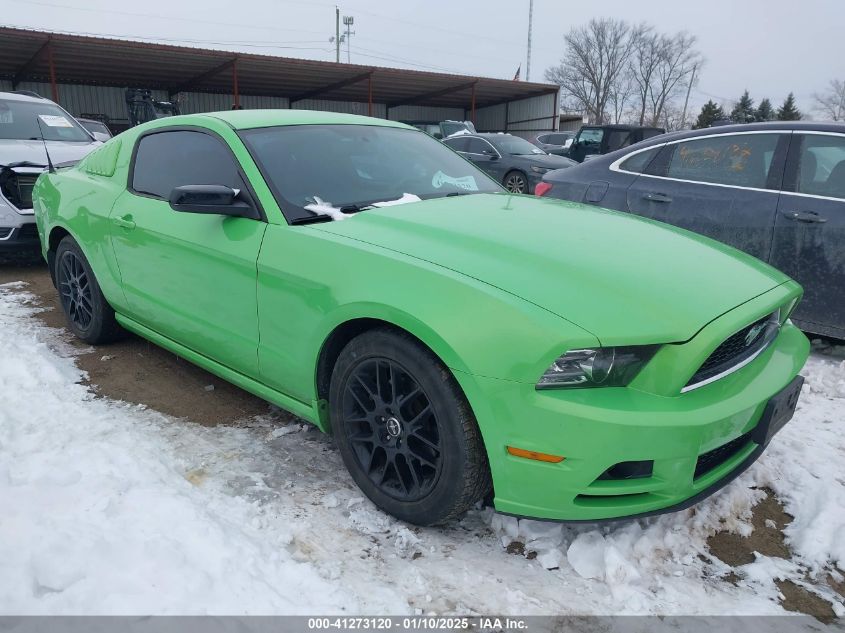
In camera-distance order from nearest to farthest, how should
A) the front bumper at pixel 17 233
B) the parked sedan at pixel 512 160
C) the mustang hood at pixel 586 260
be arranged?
1. the mustang hood at pixel 586 260
2. the front bumper at pixel 17 233
3. the parked sedan at pixel 512 160

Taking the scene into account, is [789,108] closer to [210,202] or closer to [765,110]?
[765,110]

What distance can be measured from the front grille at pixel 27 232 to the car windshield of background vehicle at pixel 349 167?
12.8 ft

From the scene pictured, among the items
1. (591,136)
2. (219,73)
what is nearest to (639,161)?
(591,136)

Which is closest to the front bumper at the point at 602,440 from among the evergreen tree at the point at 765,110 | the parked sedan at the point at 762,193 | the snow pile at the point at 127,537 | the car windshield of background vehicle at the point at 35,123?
the snow pile at the point at 127,537

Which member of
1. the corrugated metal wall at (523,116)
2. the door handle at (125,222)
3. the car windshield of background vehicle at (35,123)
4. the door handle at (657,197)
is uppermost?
the corrugated metal wall at (523,116)

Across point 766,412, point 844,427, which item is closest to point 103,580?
point 766,412

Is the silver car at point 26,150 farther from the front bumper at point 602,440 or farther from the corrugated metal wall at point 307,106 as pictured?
the corrugated metal wall at point 307,106

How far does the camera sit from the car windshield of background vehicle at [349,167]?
281 centimetres

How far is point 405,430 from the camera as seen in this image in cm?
222

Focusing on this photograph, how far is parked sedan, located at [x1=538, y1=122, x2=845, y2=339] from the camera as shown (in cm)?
382

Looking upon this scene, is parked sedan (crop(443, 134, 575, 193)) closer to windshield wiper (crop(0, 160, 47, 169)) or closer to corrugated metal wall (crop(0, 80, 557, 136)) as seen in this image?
windshield wiper (crop(0, 160, 47, 169))

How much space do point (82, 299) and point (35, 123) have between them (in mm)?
3851

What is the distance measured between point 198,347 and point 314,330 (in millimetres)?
1000

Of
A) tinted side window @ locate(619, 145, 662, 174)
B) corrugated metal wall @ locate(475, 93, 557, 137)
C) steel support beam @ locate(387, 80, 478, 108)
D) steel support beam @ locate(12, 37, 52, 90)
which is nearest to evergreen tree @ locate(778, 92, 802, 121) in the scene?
corrugated metal wall @ locate(475, 93, 557, 137)
